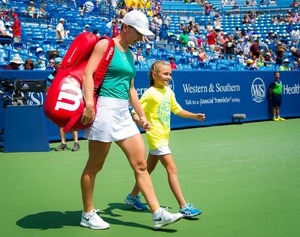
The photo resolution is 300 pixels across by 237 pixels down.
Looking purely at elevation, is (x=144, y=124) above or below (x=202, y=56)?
above

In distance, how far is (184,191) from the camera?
6832 millimetres

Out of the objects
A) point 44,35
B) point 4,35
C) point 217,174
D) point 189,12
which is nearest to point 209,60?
point 44,35

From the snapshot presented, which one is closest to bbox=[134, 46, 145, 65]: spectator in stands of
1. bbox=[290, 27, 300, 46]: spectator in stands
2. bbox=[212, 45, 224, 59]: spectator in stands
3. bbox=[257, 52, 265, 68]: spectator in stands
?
bbox=[212, 45, 224, 59]: spectator in stands

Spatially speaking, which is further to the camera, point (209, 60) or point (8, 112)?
point (209, 60)

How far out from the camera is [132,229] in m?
Answer: 5.16

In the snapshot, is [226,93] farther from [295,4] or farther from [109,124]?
[295,4]

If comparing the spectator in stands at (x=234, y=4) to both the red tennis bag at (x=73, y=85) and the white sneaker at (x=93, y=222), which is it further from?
the white sneaker at (x=93, y=222)

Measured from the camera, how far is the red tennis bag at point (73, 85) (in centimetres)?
480

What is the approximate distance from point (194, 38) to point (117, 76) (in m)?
21.3

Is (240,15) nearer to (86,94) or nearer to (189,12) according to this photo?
(189,12)

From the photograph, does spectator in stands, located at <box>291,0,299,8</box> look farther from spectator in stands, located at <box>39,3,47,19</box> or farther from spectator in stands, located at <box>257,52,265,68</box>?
spectator in stands, located at <box>39,3,47,19</box>

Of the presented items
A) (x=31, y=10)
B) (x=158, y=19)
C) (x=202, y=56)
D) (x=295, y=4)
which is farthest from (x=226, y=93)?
(x=295, y=4)

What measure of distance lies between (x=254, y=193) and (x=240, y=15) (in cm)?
2960

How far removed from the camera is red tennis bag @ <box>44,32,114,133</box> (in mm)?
4797
